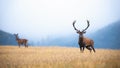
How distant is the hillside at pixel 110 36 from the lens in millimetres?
4812

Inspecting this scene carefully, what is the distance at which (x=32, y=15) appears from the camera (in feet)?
17.6

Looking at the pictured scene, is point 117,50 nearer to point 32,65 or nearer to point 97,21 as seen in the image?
point 97,21

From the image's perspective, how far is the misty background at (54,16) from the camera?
510cm

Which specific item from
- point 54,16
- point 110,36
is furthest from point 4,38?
point 110,36

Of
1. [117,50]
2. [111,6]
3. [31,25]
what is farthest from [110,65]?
[31,25]

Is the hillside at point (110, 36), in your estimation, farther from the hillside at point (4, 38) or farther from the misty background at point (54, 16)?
the hillside at point (4, 38)

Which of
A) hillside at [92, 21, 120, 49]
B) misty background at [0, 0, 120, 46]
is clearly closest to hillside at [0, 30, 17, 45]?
misty background at [0, 0, 120, 46]

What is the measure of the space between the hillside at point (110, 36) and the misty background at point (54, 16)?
0.06 meters

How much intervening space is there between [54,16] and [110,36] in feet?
4.34

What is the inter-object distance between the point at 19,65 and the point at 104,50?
262 centimetres

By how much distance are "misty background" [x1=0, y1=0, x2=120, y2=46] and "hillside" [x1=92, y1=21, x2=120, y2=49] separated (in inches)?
2.4

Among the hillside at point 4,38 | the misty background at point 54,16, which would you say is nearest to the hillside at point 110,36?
the misty background at point 54,16

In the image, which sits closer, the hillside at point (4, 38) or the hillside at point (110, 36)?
the hillside at point (110, 36)

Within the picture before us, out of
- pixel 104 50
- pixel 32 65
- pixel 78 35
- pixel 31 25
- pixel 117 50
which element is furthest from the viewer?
pixel 78 35
